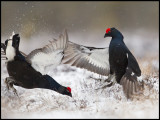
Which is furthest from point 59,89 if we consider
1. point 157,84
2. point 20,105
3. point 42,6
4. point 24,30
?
point 42,6

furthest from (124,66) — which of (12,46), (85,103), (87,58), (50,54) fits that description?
(12,46)

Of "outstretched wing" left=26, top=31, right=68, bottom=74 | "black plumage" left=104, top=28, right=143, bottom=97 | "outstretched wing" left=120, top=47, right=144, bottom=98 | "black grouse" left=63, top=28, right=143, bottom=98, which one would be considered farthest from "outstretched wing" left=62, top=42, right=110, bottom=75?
"outstretched wing" left=26, top=31, right=68, bottom=74

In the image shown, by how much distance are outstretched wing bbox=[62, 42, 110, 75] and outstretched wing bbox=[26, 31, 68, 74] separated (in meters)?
0.76

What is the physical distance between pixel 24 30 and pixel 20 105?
630 cm

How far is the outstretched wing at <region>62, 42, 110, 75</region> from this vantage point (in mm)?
5484

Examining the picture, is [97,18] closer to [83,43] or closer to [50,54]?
[83,43]

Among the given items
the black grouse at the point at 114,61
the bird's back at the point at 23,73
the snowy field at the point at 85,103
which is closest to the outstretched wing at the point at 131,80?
the black grouse at the point at 114,61

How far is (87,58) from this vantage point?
18.4 feet

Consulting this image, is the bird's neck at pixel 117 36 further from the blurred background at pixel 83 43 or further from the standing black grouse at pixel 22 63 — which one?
the standing black grouse at pixel 22 63

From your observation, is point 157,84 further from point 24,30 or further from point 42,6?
point 42,6

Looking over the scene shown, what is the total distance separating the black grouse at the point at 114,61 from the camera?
5.05 m

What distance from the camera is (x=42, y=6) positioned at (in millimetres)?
17484

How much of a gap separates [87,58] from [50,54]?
1.03 meters

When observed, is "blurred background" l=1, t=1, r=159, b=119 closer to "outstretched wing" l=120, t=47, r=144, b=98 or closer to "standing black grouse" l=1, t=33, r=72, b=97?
"outstretched wing" l=120, t=47, r=144, b=98
